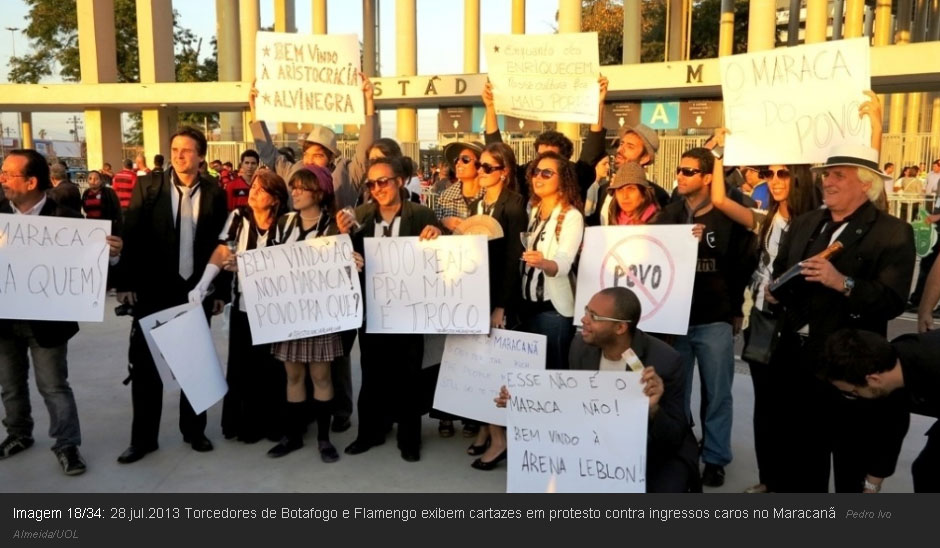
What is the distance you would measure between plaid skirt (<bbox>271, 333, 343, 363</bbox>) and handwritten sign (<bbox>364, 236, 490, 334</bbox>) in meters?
0.26

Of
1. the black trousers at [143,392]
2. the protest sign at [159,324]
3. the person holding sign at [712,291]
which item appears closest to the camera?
the person holding sign at [712,291]

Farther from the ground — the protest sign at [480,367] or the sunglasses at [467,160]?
the sunglasses at [467,160]

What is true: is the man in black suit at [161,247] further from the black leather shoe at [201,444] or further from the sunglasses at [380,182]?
the sunglasses at [380,182]

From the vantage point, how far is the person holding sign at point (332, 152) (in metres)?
5.81

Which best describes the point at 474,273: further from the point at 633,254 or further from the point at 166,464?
the point at 166,464

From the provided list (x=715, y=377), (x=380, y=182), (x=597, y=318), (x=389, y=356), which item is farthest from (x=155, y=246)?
(x=715, y=377)

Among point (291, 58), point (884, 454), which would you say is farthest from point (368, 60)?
point (884, 454)

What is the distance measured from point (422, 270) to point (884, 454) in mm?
2599

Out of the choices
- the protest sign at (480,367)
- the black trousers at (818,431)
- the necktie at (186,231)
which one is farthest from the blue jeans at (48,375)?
the black trousers at (818,431)

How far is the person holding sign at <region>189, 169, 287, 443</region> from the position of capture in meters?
4.58

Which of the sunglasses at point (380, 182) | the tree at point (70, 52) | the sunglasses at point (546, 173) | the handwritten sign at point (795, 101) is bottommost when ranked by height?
the sunglasses at point (380, 182)

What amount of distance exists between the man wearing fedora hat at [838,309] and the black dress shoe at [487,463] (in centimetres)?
168

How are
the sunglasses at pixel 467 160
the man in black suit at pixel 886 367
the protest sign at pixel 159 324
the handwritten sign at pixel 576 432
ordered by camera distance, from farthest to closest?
the sunglasses at pixel 467 160 < the protest sign at pixel 159 324 < the handwritten sign at pixel 576 432 < the man in black suit at pixel 886 367

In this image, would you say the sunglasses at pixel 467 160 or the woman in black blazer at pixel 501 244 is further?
the sunglasses at pixel 467 160
